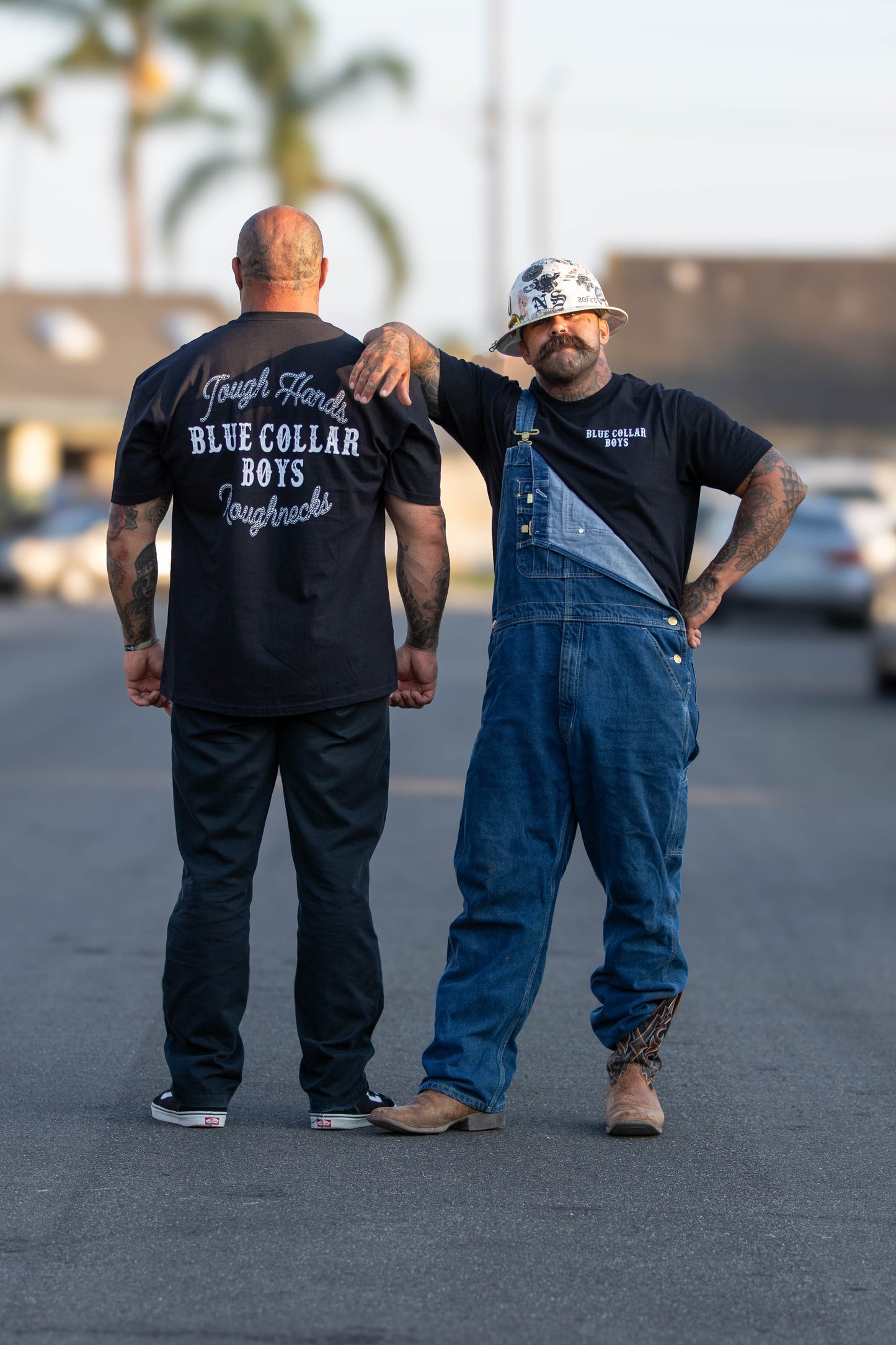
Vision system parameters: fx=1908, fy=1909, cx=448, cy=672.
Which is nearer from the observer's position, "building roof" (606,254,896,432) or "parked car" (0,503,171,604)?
"parked car" (0,503,171,604)

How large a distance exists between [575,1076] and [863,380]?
4690 centimetres

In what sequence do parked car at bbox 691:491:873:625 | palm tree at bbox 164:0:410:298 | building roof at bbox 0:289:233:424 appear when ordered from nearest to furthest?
parked car at bbox 691:491:873:625 < building roof at bbox 0:289:233:424 < palm tree at bbox 164:0:410:298

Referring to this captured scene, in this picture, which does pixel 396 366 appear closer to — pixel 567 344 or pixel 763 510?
pixel 567 344

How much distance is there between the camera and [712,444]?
15.0 feet

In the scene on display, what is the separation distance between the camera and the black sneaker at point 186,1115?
4.49 m

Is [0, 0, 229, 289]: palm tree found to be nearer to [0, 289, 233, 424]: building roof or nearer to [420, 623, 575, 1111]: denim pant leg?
[0, 289, 233, 424]: building roof

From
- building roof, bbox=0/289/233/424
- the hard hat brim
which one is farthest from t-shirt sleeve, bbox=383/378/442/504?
building roof, bbox=0/289/233/424

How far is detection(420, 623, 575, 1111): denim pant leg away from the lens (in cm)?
452

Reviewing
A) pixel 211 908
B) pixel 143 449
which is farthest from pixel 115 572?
pixel 211 908

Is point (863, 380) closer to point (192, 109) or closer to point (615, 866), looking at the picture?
point (192, 109)

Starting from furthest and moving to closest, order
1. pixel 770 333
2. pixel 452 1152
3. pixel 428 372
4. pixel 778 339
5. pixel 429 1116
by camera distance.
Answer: pixel 770 333 → pixel 778 339 → pixel 428 372 → pixel 429 1116 → pixel 452 1152

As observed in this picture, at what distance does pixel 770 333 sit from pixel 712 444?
48451mm

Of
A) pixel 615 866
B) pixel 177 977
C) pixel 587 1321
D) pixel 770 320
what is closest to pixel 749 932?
pixel 615 866

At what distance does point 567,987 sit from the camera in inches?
244
